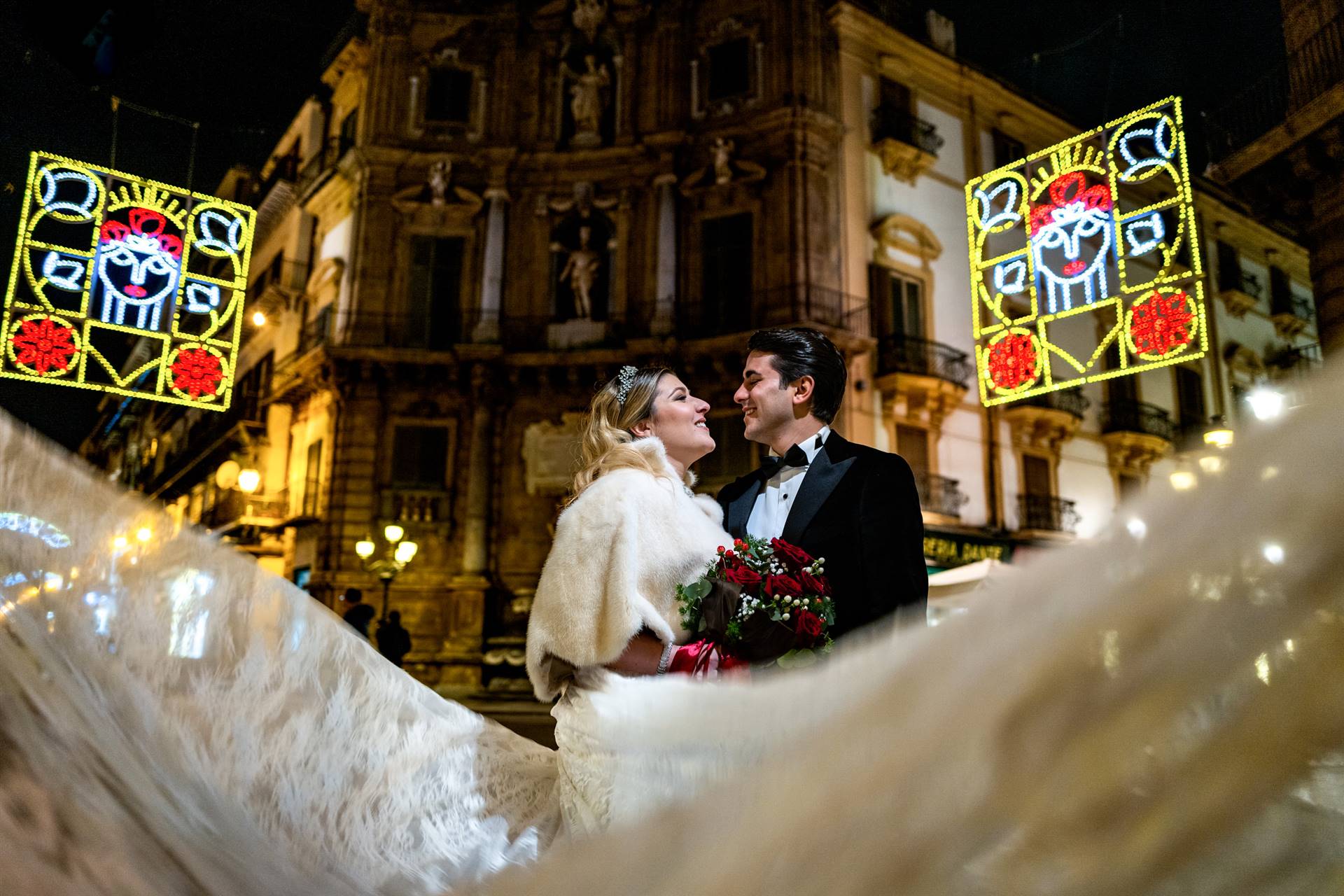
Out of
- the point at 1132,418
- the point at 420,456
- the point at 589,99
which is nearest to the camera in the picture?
the point at 420,456

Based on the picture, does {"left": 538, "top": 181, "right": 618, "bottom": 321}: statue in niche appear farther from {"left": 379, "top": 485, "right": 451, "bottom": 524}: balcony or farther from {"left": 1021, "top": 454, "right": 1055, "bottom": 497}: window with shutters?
{"left": 1021, "top": 454, "right": 1055, "bottom": 497}: window with shutters

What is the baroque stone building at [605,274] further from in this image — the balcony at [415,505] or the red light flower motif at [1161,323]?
the red light flower motif at [1161,323]

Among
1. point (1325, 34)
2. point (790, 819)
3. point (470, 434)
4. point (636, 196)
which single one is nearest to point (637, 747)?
point (790, 819)

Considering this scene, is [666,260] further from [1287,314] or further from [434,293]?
[1287,314]

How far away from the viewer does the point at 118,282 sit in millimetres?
10500

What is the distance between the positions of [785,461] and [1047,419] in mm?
19334

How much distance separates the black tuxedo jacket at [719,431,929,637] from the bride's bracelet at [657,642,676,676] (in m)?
0.61

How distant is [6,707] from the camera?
0.89 meters

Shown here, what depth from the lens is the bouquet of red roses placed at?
214cm

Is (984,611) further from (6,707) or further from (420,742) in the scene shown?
(420,742)

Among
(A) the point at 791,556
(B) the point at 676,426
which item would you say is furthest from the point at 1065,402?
(A) the point at 791,556

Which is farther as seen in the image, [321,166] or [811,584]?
[321,166]

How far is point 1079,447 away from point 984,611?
2360 cm

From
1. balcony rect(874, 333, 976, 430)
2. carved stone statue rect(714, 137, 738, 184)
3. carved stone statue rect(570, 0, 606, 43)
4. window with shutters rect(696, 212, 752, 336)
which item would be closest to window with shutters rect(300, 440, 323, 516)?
window with shutters rect(696, 212, 752, 336)
